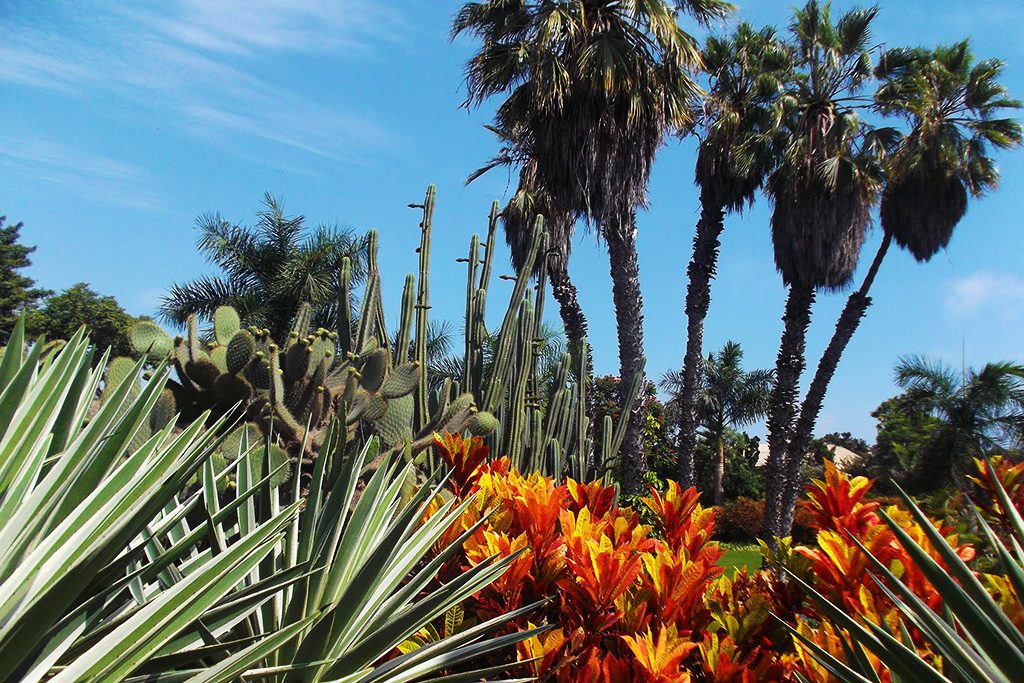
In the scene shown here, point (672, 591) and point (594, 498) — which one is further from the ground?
point (594, 498)

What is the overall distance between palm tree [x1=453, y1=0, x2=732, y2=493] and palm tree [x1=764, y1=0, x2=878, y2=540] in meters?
5.77

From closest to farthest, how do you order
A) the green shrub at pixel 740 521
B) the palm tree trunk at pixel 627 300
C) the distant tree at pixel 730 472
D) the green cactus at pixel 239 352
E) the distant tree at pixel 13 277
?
the green cactus at pixel 239 352, the palm tree trunk at pixel 627 300, the green shrub at pixel 740 521, the distant tree at pixel 730 472, the distant tree at pixel 13 277

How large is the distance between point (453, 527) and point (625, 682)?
1042mm

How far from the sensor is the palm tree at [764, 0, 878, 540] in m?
19.1

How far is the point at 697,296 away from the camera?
20.1 meters

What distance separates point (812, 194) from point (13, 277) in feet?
131

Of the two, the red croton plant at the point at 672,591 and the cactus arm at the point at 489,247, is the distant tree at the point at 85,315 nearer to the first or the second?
the cactus arm at the point at 489,247

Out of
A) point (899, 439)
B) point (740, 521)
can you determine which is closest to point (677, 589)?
point (740, 521)

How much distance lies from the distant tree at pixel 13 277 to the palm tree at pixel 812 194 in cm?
3507

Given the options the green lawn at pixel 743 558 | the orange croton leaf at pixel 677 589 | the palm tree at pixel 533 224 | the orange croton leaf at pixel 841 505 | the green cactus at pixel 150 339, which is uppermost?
the palm tree at pixel 533 224

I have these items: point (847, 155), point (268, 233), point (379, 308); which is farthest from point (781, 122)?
point (379, 308)

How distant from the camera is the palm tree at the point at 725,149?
19812 mm

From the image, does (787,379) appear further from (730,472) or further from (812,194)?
(730,472)

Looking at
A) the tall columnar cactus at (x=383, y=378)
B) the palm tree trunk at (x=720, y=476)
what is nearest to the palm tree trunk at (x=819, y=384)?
the palm tree trunk at (x=720, y=476)
